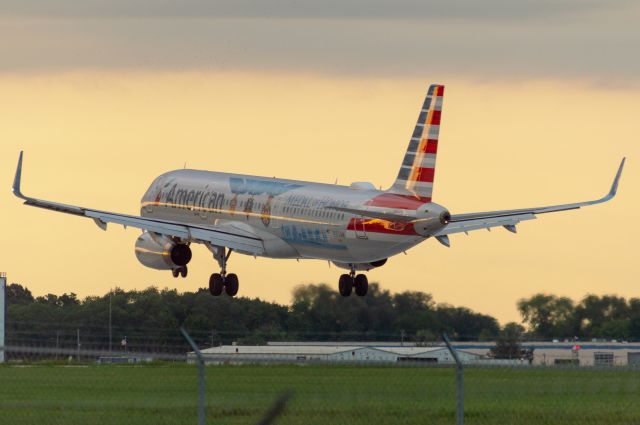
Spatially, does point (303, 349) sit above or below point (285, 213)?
below

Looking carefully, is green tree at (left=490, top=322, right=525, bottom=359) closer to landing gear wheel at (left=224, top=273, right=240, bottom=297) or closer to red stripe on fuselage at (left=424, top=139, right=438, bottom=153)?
red stripe on fuselage at (left=424, top=139, right=438, bottom=153)

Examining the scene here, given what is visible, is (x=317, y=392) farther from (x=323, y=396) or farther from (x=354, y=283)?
(x=354, y=283)

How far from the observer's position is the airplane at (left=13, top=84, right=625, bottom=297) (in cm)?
7806

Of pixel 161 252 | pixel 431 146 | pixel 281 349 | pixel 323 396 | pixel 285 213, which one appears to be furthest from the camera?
pixel 161 252

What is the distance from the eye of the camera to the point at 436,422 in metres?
45.4

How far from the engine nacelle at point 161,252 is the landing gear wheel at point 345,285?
8140mm

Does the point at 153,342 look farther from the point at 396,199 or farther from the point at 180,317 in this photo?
the point at 396,199

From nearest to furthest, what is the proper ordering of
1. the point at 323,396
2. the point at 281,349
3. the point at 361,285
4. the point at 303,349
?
the point at 323,396, the point at 361,285, the point at 303,349, the point at 281,349

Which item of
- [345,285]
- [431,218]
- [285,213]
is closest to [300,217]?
[285,213]

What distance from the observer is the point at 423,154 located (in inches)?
3137

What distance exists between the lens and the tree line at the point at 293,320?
8119 centimetres

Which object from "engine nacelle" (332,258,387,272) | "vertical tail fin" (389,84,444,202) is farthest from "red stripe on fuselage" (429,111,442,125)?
"engine nacelle" (332,258,387,272)

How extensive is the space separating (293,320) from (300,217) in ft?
15.8

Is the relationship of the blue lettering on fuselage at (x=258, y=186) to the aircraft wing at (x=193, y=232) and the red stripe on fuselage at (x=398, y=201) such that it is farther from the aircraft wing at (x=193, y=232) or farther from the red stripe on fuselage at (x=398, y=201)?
the red stripe on fuselage at (x=398, y=201)
